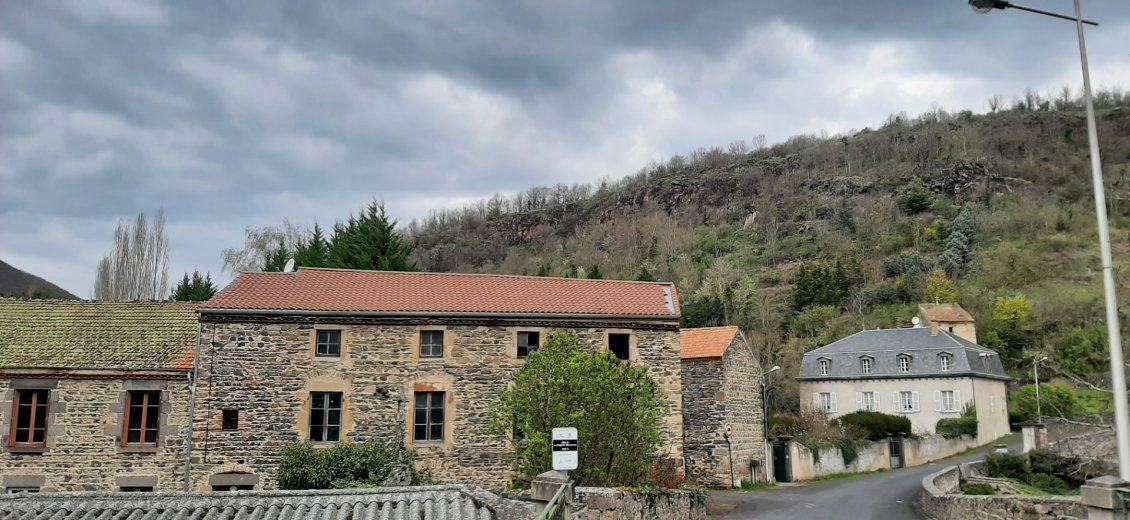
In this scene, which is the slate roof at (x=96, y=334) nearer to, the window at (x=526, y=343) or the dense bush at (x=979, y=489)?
the window at (x=526, y=343)

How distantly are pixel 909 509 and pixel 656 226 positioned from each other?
259ft

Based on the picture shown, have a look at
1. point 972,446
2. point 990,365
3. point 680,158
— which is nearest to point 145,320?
point 972,446

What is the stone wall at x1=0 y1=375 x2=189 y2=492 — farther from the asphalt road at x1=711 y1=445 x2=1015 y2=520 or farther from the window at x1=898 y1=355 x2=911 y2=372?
the window at x1=898 y1=355 x2=911 y2=372

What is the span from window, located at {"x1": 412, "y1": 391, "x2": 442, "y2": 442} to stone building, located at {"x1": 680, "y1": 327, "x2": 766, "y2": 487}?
29.0 ft

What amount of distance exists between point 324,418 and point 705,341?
1333cm

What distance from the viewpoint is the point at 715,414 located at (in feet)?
86.5

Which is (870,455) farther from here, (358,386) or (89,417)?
(89,417)

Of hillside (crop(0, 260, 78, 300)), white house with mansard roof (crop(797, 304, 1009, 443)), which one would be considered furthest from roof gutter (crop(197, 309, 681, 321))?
hillside (crop(0, 260, 78, 300))

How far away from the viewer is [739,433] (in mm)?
27141

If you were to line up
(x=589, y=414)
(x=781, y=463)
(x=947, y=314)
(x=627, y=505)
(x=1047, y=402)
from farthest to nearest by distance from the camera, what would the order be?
(x=947, y=314) < (x=1047, y=402) < (x=781, y=463) < (x=589, y=414) < (x=627, y=505)

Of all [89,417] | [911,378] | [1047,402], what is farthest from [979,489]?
[89,417]

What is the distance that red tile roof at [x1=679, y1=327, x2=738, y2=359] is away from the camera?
26797mm

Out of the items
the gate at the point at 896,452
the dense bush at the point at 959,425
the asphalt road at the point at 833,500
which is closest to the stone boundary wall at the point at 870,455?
the gate at the point at 896,452

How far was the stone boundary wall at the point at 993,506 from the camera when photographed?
1429 cm
